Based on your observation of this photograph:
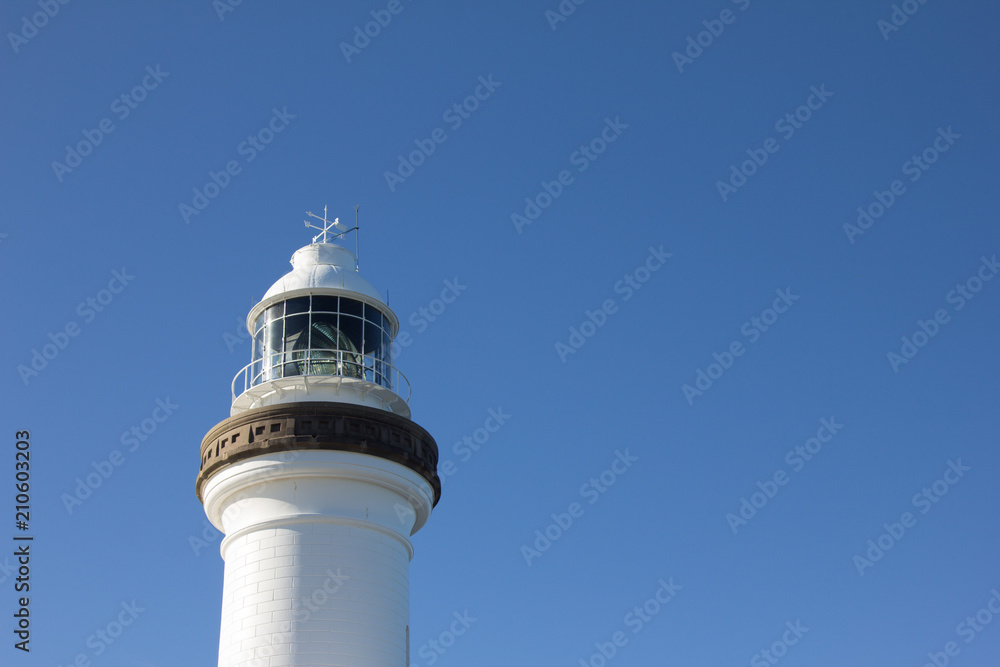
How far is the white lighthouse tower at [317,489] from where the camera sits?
60.0 ft

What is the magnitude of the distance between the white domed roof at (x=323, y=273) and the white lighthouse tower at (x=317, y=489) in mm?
44

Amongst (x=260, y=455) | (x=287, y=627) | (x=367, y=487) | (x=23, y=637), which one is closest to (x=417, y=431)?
(x=367, y=487)

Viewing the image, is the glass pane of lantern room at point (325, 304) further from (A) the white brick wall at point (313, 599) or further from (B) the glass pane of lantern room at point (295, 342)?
(A) the white brick wall at point (313, 599)

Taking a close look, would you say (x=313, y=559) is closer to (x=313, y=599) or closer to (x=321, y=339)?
(x=313, y=599)

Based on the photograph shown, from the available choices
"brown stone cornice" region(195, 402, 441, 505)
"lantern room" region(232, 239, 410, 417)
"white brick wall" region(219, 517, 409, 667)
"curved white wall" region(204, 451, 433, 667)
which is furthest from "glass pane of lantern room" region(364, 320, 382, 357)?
"white brick wall" region(219, 517, 409, 667)

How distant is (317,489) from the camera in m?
19.1

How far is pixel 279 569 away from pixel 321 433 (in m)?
2.23

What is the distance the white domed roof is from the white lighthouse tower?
0.04 metres

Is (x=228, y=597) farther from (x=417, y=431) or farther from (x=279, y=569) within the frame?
(x=417, y=431)

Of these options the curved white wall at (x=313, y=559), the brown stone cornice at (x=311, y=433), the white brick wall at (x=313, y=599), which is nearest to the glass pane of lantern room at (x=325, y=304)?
the brown stone cornice at (x=311, y=433)

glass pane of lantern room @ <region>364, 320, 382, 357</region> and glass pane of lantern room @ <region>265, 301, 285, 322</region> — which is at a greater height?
glass pane of lantern room @ <region>265, 301, 285, 322</region>

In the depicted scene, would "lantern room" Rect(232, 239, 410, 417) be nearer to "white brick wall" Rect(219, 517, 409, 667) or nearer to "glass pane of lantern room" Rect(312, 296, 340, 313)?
"glass pane of lantern room" Rect(312, 296, 340, 313)

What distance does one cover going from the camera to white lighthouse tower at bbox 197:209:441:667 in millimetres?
18297

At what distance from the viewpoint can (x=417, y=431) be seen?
2020 centimetres
